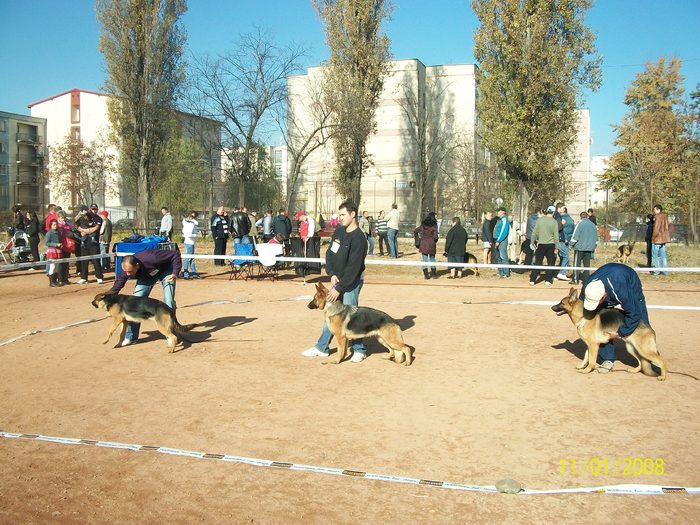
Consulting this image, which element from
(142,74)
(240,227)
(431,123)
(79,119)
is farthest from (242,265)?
(79,119)

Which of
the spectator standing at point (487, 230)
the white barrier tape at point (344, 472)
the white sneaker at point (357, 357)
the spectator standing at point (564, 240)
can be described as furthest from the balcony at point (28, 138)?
the white barrier tape at point (344, 472)

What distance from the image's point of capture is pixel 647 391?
659 centimetres

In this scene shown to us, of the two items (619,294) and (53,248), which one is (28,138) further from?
(619,294)

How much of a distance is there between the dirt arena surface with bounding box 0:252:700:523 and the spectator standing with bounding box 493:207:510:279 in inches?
283

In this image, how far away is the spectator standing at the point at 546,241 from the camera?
15.9m

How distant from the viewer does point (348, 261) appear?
788 cm

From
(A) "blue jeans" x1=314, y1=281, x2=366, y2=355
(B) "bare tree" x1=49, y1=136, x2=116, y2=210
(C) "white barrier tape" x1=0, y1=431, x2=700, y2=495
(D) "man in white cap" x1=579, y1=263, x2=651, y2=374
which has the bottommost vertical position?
(C) "white barrier tape" x1=0, y1=431, x2=700, y2=495

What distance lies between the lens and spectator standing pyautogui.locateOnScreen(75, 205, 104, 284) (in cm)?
1583

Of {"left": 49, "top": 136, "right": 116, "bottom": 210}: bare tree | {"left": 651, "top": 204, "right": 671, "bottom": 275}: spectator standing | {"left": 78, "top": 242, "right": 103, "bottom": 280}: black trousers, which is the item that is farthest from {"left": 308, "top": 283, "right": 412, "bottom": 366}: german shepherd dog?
{"left": 49, "top": 136, "right": 116, "bottom": 210}: bare tree

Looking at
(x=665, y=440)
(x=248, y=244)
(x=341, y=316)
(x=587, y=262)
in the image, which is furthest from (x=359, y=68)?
(x=665, y=440)

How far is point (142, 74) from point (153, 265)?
24048 millimetres

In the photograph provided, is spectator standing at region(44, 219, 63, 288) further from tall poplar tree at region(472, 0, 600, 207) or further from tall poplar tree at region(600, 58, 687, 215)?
tall poplar tree at region(600, 58, 687, 215)

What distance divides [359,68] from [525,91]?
10.2 metres

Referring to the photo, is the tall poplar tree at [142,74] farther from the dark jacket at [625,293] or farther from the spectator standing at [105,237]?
the dark jacket at [625,293]
